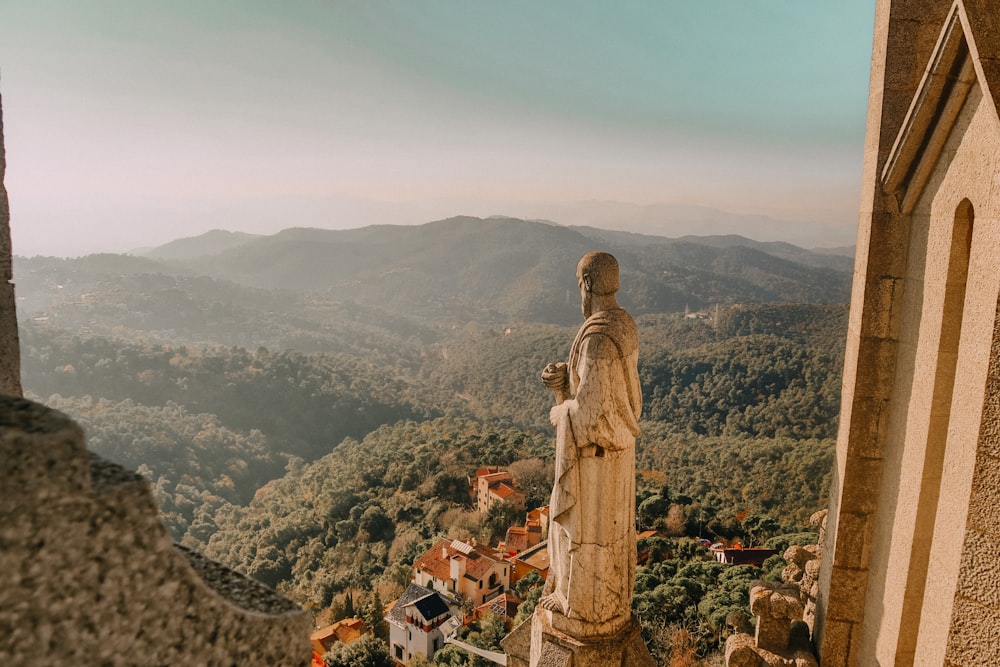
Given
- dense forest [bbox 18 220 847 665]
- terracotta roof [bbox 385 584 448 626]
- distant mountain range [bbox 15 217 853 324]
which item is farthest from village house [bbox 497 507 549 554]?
distant mountain range [bbox 15 217 853 324]

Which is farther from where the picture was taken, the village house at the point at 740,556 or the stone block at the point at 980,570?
the village house at the point at 740,556

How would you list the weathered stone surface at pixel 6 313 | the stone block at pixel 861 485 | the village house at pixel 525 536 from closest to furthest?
1. the weathered stone surface at pixel 6 313
2. the stone block at pixel 861 485
3. the village house at pixel 525 536

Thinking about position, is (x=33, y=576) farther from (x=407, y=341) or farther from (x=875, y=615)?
(x=407, y=341)

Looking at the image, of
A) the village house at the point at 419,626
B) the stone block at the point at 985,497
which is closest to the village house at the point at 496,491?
the village house at the point at 419,626

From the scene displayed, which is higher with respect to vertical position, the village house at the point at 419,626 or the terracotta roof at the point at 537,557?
the terracotta roof at the point at 537,557

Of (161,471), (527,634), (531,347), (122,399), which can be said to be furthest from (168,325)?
(527,634)

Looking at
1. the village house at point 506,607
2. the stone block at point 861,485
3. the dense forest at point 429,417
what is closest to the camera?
the stone block at point 861,485

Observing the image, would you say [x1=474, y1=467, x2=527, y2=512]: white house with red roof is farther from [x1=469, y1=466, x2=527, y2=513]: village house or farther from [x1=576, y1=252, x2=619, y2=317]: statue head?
[x1=576, y1=252, x2=619, y2=317]: statue head

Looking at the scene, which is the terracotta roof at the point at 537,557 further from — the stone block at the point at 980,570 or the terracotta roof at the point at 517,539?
the stone block at the point at 980,570
